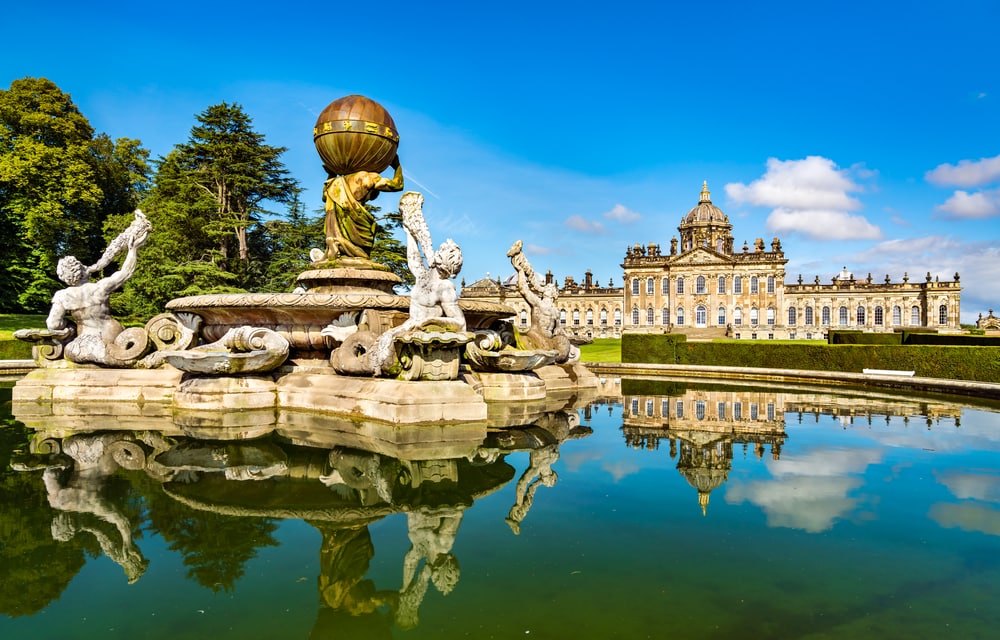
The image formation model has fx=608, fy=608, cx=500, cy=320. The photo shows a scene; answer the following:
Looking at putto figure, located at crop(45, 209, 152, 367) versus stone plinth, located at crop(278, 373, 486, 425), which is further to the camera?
putto figure, located at crop(45, 209, 152, 367)

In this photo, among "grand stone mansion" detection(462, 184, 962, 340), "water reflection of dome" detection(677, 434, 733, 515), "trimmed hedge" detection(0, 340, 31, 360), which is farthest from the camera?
"grand stone mansion" detection(462, 184, 962, 340)

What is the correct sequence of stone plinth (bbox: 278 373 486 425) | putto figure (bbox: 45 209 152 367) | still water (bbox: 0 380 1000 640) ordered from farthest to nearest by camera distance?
putto figure (bbox: 45 209 152 367) < stone plinth (bbox: 278 373 486 425) < still water (bbox: 0 380 1000 640)

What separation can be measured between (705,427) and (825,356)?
10993mm

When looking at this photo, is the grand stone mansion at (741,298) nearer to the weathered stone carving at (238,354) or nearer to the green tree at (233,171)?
the green tree at (233,171)

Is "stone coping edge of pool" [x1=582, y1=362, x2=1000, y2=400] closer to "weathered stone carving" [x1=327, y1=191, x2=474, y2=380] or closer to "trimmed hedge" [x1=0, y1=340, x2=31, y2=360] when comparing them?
"weathered stone carving" [x1=327, y1=191, x2=474, y2=380]

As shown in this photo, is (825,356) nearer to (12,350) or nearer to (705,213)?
(12,350)

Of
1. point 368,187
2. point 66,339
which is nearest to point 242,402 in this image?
point 66,339

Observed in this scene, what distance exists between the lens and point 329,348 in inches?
337

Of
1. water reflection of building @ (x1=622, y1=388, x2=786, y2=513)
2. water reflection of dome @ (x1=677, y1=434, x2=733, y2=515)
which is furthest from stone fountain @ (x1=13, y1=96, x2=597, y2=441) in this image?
water reflection of dome @ (x1=677, y1=434, x2=733, y2=515)

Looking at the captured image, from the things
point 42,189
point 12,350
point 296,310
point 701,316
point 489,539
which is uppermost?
point 42,189

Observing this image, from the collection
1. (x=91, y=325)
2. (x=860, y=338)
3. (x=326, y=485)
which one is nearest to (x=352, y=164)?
(x=91, y=325)

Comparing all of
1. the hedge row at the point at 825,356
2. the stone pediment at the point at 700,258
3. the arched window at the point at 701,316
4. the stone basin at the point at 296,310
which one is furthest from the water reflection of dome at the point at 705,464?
the arched window at the point at 701,316

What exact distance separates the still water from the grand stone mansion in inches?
2278

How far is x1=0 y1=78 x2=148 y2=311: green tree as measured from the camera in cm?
2950
